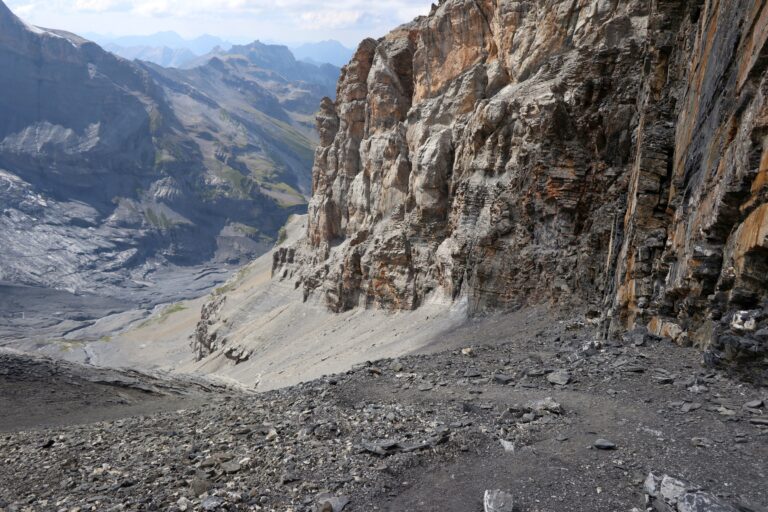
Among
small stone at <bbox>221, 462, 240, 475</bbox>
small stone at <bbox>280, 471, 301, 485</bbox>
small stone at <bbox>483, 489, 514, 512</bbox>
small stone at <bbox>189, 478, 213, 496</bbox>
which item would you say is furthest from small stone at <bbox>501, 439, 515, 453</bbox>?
small stone at <bbox>189, 478, 213, 496</bbox>

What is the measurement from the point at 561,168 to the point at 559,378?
76.1 ft

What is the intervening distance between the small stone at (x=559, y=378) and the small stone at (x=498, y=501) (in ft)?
22.0

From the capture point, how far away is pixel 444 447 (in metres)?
12.0

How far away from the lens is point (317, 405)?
16.2 metres

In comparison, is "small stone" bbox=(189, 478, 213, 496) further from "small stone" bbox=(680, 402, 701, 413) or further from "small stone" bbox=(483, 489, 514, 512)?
"small stone" bbox=(680, 402, 701, 413)

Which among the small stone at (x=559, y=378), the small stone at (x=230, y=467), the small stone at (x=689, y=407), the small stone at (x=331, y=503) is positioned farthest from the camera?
the small stone at (x=559, y=378)

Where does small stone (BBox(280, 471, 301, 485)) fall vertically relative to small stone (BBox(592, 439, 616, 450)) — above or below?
below

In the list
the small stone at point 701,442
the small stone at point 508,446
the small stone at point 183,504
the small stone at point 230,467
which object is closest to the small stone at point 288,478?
the small stone at point 230,467

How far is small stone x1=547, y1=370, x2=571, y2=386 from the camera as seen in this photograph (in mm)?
15986

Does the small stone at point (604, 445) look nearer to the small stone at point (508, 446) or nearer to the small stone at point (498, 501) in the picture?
the small stone at point (508, 446)

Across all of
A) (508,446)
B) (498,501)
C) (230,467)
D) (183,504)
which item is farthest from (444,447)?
(183,504)

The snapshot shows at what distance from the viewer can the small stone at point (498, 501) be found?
375 inches

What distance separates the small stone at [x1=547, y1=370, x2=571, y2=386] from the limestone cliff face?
147 inches

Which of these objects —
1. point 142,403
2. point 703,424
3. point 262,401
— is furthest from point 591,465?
point 142,403
